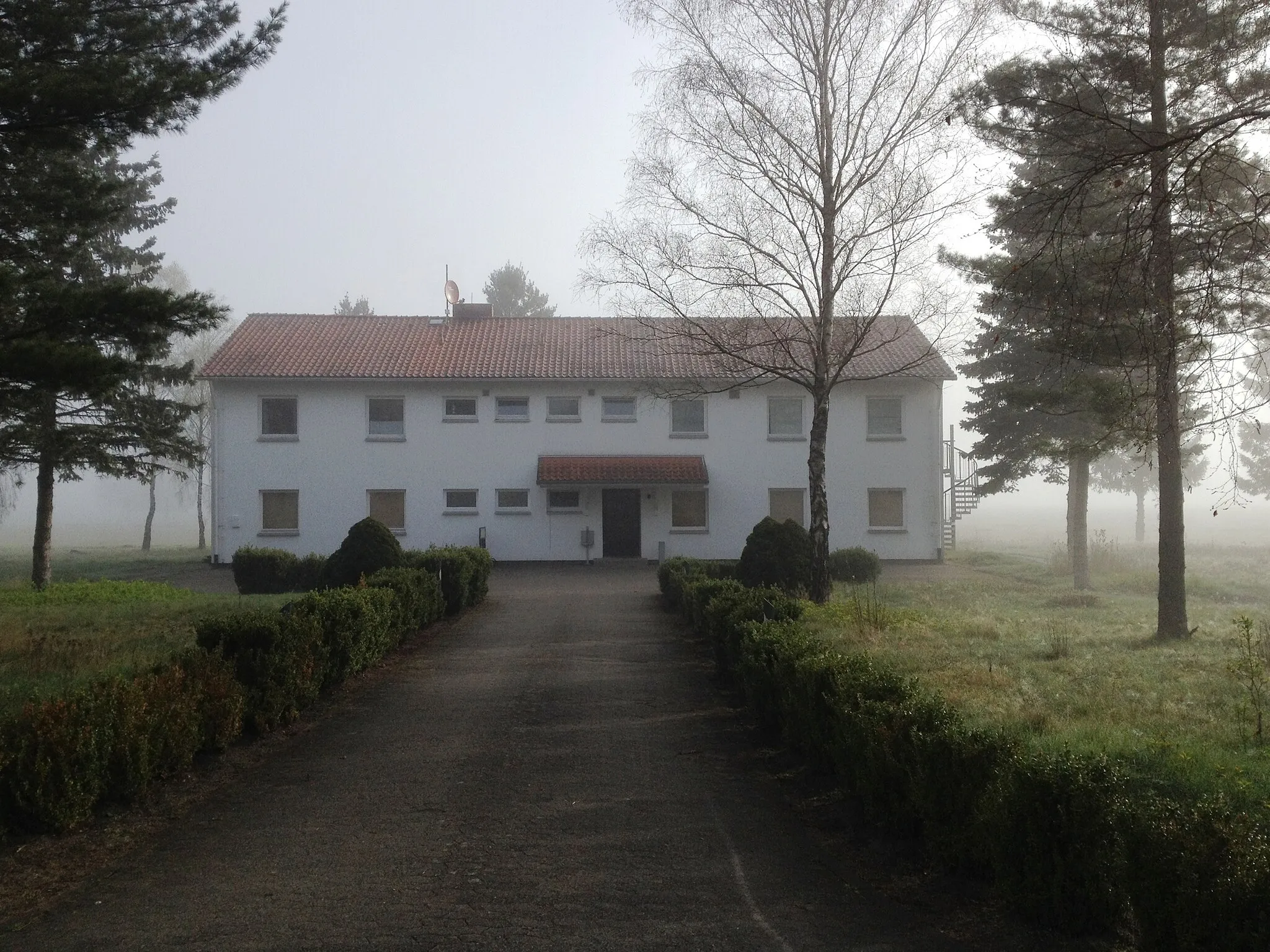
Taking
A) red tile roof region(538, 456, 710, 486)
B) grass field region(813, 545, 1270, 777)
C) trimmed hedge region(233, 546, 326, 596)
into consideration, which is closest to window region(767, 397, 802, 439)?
red tile roof region(538, 456, 710, 486)

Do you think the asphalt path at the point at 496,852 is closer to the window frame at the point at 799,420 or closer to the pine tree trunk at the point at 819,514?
the pine tree trunk at the point at 819,514

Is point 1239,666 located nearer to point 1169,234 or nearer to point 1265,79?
point 1169,234

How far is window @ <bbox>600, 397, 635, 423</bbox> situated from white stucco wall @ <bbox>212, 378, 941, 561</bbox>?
270 millimetres

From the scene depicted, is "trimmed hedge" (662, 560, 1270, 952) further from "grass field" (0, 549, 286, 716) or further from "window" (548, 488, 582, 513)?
"window" (548, 488, 582, 513)

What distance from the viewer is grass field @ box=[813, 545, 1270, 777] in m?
7.90

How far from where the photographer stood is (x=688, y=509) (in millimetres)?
34719

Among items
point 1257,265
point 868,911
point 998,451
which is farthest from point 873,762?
point 998,451

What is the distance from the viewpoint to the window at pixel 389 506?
112 feet

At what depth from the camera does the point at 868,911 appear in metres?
5.54

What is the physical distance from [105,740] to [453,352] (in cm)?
2971

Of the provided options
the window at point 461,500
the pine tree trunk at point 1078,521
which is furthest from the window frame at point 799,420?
the window at point 461,500

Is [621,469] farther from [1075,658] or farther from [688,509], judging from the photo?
[1075,658]

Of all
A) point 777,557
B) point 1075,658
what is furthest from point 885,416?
point 1075,658

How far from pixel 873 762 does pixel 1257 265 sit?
517cm
